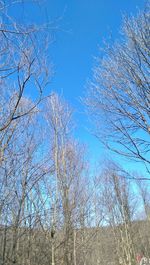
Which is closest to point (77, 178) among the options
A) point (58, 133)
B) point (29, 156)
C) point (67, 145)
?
point (67, 145)

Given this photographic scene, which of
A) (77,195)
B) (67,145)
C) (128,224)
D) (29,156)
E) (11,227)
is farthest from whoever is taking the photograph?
(128,224)

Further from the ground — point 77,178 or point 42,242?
point 77,178

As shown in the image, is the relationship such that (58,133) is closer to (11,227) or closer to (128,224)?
(11,227)

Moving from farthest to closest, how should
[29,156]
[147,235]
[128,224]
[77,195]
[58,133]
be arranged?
1. [147,235]
2. [128,224]
3. [77,195]
4. [58,133]
5. [29,156]

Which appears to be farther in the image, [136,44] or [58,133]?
[58,133]

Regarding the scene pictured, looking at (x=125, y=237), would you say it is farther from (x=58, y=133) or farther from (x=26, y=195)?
(x=26, y=195)

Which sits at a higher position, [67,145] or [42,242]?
[67,145]

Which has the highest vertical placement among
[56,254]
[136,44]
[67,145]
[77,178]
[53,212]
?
[67,145]

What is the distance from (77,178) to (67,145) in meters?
2.41

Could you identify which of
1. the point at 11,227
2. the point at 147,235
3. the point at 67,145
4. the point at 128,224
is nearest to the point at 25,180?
the point at 11,227

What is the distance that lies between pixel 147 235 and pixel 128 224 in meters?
15.5

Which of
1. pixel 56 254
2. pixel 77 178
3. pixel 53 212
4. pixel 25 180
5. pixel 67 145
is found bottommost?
pixel 56 254

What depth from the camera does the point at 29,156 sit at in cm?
951

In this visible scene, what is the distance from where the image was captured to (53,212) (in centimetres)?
960
